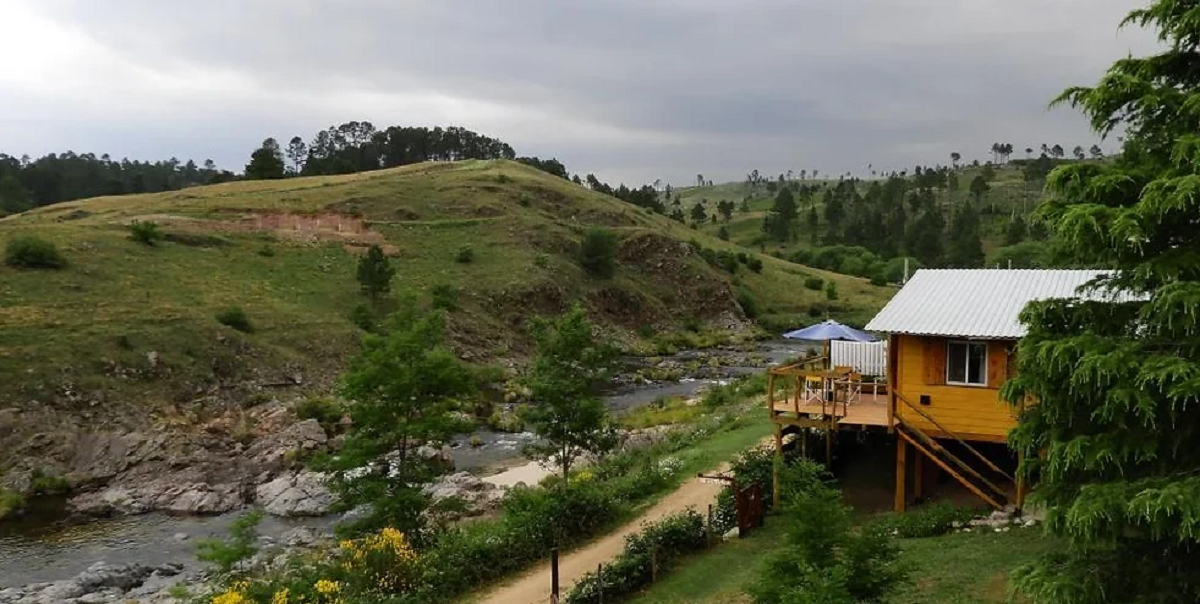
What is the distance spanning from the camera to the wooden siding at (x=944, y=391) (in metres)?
19.7

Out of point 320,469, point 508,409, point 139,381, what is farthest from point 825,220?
point 320,469

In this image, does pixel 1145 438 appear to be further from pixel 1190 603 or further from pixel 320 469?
pixel 320 469

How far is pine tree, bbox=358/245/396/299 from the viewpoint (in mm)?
61906

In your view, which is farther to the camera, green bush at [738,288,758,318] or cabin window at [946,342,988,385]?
green bush at [738,288,758,318]

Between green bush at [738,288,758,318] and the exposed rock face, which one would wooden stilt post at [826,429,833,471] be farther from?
green bush at [738,288,758,318]

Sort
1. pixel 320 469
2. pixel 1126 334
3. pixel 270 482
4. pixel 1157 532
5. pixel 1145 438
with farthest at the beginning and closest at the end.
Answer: pixel 270 482 < pixel 320 469 < pixel 1126 334 < pixel 1145 438 < pixel 1157 532

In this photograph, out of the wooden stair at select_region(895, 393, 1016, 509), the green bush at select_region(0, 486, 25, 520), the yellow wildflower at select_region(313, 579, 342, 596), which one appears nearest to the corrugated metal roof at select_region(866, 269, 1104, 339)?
the wooden stair at select_region(895, 393, 1016, 509)

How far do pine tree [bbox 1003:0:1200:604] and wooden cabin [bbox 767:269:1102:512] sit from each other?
10.3 meters

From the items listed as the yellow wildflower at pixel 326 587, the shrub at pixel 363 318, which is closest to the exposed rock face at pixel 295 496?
the yellow wildflower at pixel 326 587

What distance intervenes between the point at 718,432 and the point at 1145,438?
27.4 metres

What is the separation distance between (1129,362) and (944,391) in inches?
504

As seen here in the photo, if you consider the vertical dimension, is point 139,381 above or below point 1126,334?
below

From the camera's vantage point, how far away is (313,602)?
1744cm

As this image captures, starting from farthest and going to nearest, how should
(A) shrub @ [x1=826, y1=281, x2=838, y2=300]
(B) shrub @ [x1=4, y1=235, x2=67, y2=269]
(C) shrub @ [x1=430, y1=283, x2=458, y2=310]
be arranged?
1. (A) shrub @ [x1=826, y1=281, x2=838, y2=300]
2. (C) shrub @ [x1=430, y1=283, x2=458, y2=310]
3. (B) shrub @ [x1=4, y1=235, x2=67, y2=269]
